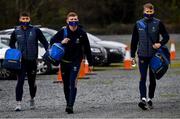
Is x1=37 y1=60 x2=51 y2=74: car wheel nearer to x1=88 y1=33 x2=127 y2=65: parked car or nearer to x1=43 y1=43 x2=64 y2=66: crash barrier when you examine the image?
x1=88 y1=33 x2=127 y2=65: parked car

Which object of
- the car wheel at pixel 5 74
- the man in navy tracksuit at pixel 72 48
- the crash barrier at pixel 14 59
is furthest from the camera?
the car wheel at pixel 5 74

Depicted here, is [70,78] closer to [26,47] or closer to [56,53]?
[56,53]

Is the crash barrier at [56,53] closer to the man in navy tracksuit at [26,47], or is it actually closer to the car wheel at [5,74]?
the man in navy tracksuit at [26,47]

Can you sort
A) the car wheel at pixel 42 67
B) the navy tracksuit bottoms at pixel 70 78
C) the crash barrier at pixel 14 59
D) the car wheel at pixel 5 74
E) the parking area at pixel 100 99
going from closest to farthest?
1. the parking area at pixel 100 99
2. the navy tracksuit bottoms at pixel 70 78
3. the crash barrier at pixel 14 59
4. the car wheel at pixel 5 74
5. the car wheel at pixel 42 67

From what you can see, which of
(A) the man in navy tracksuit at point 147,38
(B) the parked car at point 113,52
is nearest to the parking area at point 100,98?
(A) the man in navy tracksuit at point 147,38

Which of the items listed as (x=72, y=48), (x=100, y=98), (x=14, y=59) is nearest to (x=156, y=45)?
(x=72, y=48)

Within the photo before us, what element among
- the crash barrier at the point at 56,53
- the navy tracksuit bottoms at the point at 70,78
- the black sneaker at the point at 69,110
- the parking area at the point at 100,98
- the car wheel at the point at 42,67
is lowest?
the car wheel at the point at 42,67

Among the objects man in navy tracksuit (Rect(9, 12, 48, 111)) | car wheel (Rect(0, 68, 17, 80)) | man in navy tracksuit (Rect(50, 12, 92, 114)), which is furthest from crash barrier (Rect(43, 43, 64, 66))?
car wheel (Rect(0, 68, 17, 80))

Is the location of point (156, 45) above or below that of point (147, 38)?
below

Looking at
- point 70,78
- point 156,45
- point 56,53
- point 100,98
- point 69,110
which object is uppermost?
point 156,45

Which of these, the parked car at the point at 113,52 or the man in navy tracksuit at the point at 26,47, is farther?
the parked car at the point at 113,52

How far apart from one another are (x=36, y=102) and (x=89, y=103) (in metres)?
1.22

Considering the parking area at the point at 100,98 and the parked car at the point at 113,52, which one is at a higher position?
the parking area at the point at 100,98

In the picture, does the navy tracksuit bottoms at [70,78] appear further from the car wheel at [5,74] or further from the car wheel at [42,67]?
the car wheel at [42,67]
